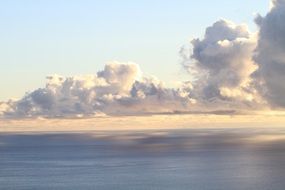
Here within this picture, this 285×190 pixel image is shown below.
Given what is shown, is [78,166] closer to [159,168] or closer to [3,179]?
[159,168]

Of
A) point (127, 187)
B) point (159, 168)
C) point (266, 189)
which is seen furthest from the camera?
point (159, 168)

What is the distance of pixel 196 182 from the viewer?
132 m

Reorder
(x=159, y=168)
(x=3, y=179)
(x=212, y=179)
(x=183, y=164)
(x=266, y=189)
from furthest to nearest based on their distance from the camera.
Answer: (x=183, y=164)
(x=159, y=168)
(x=3, y=179)
(x=212, y=179)
(x=266, y=189)

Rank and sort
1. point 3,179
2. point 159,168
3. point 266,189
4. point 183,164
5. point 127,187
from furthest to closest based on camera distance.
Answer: point 183,164 → point 159,168 → point 3,179 → point 127,187 → point 266,189

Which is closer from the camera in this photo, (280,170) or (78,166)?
(280,170)

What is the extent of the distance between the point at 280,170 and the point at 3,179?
60.8 meters

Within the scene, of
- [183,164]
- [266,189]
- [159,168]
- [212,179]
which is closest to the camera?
[266,189]

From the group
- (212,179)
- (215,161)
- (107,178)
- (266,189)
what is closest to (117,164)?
(215,161)

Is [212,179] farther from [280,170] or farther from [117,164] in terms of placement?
[117,164]

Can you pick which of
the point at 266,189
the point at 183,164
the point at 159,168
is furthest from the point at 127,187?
the point at 183,164

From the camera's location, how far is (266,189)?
118625mm

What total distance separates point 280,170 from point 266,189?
1373 inches

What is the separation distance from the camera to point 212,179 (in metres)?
136

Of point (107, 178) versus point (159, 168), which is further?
point (159, 168)
